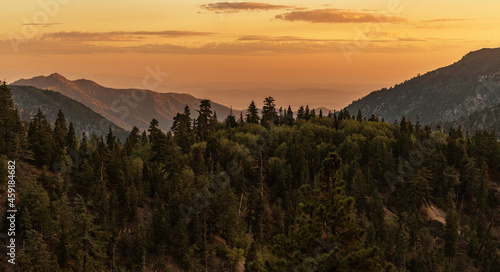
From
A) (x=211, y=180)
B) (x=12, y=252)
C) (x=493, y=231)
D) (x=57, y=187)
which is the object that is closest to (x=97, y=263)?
(x=12, y=252)

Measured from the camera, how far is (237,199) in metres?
125

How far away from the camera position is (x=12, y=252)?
3216 inches

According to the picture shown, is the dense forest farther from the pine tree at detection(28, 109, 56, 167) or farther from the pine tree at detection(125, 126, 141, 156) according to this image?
the pine tree at detection(125, 126, 141, 156)

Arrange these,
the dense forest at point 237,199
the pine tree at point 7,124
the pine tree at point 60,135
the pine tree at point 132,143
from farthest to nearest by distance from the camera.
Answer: the pine tree at point 132,143, the pine tree at point 60,135, the pine tree at point 7,124, the dense forest at point 237,199

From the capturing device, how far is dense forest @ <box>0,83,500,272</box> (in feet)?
269

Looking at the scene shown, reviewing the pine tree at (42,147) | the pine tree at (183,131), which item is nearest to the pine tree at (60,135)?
the pine tree at (42,147)

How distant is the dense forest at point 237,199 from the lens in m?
82.1

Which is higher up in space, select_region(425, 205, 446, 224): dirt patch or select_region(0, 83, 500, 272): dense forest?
select_region(0, 83, 500, 272): dense forest

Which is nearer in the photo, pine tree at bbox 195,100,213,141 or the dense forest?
the dense forest

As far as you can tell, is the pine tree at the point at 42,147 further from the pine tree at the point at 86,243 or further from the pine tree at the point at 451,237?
the pine tree at the point at 451,237

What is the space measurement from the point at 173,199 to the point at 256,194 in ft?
68.0

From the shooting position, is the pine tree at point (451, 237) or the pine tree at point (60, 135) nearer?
the pine tree at point (60, 135)

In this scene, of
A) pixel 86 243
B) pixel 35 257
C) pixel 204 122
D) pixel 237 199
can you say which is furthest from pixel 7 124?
pixel 204 122

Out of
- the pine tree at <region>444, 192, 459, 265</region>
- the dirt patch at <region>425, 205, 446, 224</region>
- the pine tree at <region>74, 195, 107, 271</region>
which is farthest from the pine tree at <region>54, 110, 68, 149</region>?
the dirt patch at <region>425, 205, 446, 224</region>
